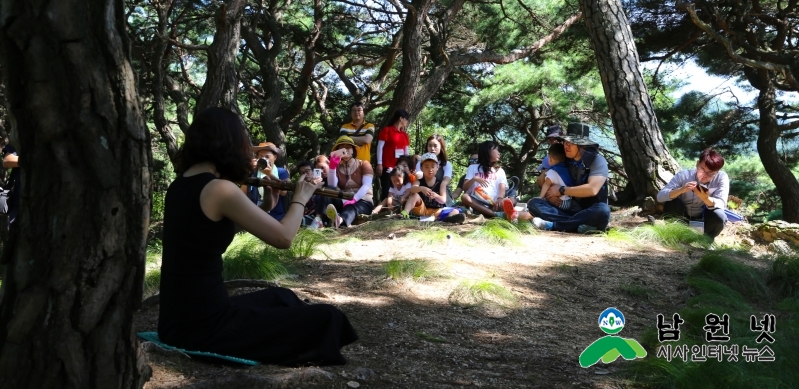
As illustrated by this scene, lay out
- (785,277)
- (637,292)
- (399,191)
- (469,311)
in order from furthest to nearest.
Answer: (399,191)
(785,277)
(637,292)
(469,311)

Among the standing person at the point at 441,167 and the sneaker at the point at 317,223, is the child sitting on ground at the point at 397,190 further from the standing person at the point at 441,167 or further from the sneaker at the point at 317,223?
the sneaker at the point at 317,223

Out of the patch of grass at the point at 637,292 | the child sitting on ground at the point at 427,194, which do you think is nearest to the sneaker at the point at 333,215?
the child sitting on ground at the point at 427,194

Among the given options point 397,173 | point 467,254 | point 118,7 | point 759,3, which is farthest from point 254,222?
point 759,3

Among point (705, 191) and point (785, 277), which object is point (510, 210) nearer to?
point (705, 191)

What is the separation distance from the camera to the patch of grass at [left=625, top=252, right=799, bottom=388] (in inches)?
119

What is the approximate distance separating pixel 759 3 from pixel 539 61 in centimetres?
363

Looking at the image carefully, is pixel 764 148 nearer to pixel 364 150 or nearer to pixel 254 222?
pixel 364 150

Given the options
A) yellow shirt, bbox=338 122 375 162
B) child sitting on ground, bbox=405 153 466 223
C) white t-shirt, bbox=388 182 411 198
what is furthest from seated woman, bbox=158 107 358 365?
yellow shirt, bbox=338 122 375 162

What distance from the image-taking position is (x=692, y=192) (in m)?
7.34

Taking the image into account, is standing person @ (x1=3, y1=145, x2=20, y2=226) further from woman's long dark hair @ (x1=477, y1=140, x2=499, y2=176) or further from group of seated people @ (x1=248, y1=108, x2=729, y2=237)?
woman's long dark hair @ (x1=477, y1=140, x2=499, y2=176)

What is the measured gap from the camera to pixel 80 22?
2.24 m

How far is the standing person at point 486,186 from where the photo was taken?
8.34 metres

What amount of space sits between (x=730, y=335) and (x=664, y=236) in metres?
3.07

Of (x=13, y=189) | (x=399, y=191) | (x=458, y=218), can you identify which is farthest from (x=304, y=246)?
(x=399, y=191)
